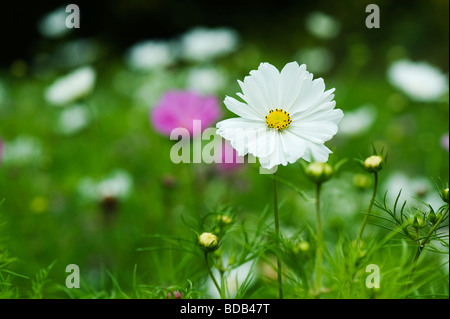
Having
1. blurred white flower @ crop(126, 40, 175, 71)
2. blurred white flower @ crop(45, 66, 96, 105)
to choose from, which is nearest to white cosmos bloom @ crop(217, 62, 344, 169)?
blurred white flower @ crop(45, 66, 96, 105)

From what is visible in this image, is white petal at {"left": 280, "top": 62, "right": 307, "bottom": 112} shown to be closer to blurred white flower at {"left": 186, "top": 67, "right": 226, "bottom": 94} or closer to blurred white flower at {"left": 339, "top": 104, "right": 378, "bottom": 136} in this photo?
blurred white flower at {"left": 339, "top": 104, "right": 378, "bottom": 136}

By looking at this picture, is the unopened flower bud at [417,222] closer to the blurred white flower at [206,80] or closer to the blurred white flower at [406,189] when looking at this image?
the blurred white flower at [406,189]

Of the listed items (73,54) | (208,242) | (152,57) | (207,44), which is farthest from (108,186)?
(73,54)

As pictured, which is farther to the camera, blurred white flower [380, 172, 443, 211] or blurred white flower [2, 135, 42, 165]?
blurred white flower [2, 135, 42, 165]

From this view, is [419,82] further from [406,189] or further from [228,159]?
[228,159]

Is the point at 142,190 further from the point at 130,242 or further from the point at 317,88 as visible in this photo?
→ the point at 317,88
